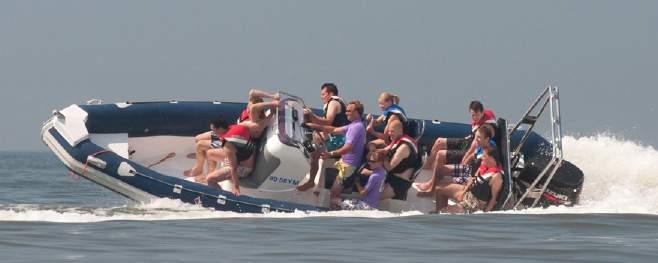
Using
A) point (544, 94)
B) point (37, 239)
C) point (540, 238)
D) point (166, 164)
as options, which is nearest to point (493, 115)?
point (544, 94)

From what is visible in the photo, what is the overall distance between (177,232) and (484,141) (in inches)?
116

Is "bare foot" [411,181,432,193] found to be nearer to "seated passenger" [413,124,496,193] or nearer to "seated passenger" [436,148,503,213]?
"seated passenger" [413,124,496,193]

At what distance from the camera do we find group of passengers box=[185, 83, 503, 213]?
1099 cm

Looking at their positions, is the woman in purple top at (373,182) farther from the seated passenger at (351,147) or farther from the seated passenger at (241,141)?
the seated passenger at (241,141)

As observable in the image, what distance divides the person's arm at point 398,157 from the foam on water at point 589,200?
1.31ft

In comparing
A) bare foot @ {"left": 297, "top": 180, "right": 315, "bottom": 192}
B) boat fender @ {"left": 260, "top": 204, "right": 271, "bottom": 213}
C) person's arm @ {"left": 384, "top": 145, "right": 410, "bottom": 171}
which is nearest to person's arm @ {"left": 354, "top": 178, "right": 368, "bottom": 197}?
person's arm @ {"left": 384, "top": 145, "right": 410, "bottom": 171}

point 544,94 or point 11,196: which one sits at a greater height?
point 544,94

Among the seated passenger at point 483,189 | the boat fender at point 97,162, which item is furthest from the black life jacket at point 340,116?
the boat fender at point 97,162

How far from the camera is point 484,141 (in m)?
11.0

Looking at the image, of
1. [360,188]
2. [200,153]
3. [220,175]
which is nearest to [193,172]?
[200,153]

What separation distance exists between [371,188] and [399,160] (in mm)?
330

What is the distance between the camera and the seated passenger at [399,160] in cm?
1105

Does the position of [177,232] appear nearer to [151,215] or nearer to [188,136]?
[151,215]

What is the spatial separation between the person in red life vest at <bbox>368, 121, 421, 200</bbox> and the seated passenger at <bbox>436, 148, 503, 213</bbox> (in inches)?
18.1
